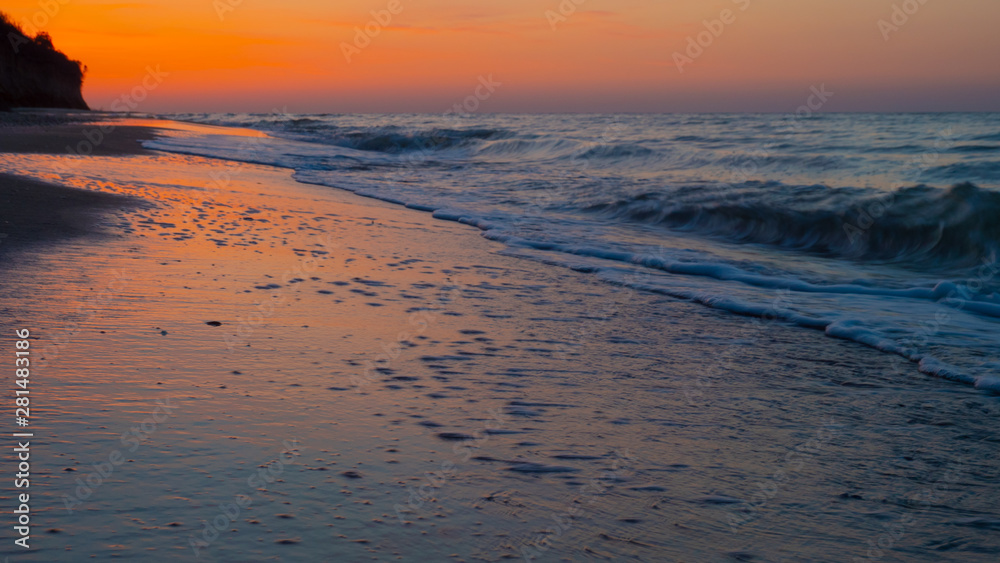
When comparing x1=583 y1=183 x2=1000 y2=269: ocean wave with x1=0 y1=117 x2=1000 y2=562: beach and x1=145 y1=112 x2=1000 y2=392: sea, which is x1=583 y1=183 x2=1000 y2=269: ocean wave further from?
x1=0 y1=117 x2=1000 y2=562: beach

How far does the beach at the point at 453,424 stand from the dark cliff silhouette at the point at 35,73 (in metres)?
45.1

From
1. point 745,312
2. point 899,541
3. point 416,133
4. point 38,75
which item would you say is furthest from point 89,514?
point 38,75

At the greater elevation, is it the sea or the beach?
the sea

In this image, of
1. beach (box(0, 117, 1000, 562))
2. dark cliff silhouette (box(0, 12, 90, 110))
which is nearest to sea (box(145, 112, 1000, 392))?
beach (box(0, 117, 1000, 562))

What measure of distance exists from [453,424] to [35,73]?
61.6 meters

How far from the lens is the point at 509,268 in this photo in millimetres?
6883

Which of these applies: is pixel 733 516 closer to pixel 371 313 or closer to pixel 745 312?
pixel 371 313

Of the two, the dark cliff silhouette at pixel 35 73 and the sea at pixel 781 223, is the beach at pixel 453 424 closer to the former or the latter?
the sea at pixel 781 223

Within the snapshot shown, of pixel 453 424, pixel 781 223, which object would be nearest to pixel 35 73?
pixel 781 223

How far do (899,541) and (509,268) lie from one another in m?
4.79

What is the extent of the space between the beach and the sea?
2.22ft

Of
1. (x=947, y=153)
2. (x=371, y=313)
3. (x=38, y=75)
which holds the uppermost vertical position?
(x=38, y=75)

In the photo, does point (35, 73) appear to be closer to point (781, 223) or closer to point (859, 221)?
point (781, 223)

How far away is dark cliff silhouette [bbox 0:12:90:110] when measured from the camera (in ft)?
146
